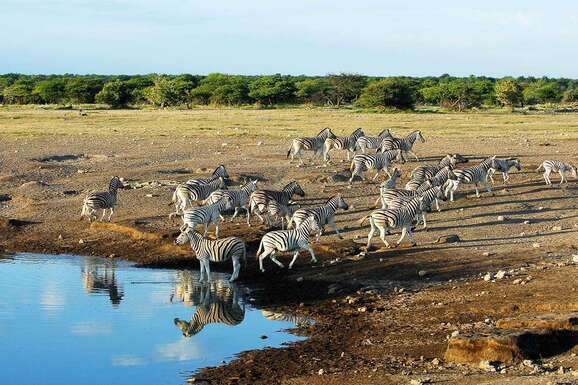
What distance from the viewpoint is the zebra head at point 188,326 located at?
12.5m

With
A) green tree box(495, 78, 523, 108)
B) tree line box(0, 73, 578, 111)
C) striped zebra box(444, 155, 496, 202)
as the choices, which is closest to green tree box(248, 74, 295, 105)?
tree line box(0, 73, 578, 111)

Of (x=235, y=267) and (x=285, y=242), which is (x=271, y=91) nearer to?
(x=235, y=267)

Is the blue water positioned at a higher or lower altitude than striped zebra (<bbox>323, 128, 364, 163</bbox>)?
lower

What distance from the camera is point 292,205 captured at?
19859 mm

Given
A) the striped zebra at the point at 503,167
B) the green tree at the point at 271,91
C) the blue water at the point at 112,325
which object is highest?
the green tree at the point at 271,91

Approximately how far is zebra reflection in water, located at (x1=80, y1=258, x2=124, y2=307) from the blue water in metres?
0.02

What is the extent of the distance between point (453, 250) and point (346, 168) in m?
10.2

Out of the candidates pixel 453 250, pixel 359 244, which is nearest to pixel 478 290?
pixel 453 250

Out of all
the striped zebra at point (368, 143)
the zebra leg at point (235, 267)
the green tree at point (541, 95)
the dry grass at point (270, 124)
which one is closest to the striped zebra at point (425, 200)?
the zebra leg at point (235, 267)

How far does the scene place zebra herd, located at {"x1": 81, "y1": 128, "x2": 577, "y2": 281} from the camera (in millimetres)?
15320

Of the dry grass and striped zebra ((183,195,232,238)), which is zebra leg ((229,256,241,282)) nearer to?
striped zebra ((183,195,232,238))

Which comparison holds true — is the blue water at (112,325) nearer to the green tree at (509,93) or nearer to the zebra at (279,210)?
the zebra at (279,210)

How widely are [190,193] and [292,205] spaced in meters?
2.07

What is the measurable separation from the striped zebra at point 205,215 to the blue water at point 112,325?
1.15 metres
